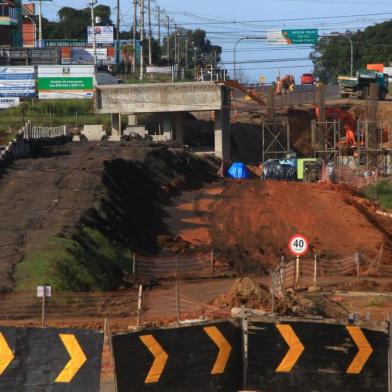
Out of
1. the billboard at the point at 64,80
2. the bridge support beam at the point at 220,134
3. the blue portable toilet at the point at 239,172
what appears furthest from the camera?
the billboard at the point at 64,80

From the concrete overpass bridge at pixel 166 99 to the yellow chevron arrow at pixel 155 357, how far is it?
57662 mm

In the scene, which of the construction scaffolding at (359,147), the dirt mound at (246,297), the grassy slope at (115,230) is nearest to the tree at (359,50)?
the construction scaffolding at (359,147)

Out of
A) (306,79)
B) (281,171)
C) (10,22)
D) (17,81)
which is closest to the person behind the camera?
(281,171)

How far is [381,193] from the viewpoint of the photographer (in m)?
59.7

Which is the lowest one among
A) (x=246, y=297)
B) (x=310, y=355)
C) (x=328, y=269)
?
(x=328, y=269)

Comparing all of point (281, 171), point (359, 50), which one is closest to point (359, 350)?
point (281, 171)

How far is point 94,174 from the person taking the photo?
46125 millimetres

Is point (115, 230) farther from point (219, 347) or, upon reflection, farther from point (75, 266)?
point (219, 347)

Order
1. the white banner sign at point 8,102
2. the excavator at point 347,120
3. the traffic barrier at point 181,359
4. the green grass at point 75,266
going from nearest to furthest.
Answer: the traffic barrier at point 181,359, the green grass at point 75,266, the excavator at point 347,120, the white banner sign at point 8,102

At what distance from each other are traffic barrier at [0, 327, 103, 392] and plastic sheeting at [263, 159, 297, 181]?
54053 mm

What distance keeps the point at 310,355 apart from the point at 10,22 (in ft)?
316

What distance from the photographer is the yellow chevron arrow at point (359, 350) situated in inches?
579

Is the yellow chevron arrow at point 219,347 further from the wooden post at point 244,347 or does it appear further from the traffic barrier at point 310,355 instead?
the traffic barrier at point 310,355

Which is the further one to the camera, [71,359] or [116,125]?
[116,125]
